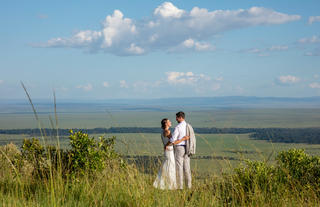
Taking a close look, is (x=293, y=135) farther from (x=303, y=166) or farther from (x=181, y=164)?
(x=181, y=164)

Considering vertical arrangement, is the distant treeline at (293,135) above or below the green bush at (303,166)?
below

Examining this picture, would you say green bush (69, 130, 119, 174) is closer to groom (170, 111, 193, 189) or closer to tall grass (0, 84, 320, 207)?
groom (170, 111, 193, 189)

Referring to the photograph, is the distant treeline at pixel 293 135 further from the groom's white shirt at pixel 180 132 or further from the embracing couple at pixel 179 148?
the groom's white shirt at pixel 180 132

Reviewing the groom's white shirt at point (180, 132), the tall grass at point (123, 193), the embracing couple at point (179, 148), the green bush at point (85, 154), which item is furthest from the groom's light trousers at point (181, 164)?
the green bush at point (85, 154)

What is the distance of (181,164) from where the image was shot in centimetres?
870

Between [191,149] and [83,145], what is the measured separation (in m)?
2.81

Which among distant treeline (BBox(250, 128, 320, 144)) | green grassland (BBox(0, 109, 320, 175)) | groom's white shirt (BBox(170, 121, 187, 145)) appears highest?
groom's white shirt (BBox(170, 121, 187, 145))

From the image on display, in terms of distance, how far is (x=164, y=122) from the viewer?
27.8ft

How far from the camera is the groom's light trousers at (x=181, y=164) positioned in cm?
869

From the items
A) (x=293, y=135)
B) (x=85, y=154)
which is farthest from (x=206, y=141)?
(x=293, y=135)

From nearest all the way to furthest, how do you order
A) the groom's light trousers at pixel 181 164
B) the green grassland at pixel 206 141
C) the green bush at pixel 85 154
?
1. the green grassland at pixel 206 141
2. the groom's light trousers at pixel 181 164
3. the green bush at pixel 85 154

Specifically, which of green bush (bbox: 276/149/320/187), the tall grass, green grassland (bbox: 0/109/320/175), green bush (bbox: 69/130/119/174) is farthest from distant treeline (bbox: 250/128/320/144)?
the tall grass

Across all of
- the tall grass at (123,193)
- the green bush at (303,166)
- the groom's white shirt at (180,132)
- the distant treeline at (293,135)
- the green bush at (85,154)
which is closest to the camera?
the tall grass at (123,193)

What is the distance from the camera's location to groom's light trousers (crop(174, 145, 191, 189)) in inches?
342
